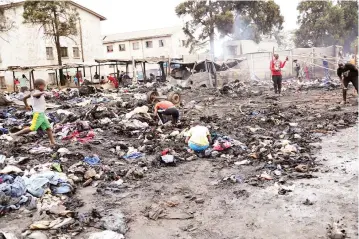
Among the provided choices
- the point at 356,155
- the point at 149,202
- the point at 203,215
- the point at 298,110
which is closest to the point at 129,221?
the point at 149,202

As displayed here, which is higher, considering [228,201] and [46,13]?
[46,13]

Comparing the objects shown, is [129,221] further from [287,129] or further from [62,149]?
[287,129]

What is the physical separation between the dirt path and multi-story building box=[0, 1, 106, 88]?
964 inches

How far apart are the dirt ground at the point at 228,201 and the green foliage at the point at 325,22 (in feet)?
111

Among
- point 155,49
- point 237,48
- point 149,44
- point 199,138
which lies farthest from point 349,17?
point 199,138

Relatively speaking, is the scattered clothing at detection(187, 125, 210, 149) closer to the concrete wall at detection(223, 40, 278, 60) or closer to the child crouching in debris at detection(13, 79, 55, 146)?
the child crouching in debris at detection(13, 79, 55, 146)

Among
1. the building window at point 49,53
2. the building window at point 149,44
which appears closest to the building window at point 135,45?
the building window at point 149,44

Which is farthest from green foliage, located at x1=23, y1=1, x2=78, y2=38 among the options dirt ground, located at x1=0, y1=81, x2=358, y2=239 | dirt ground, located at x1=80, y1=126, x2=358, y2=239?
dirt ground, located at x1=80, y1=126, x2=358, y2=239

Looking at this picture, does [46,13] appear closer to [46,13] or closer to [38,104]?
[46,13]

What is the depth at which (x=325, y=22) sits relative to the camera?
117ft

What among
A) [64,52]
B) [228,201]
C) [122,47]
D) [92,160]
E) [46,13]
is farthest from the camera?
[122,47]

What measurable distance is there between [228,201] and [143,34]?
38044mm

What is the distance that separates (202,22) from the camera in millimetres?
32625

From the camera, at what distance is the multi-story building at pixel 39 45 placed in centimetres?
2762
